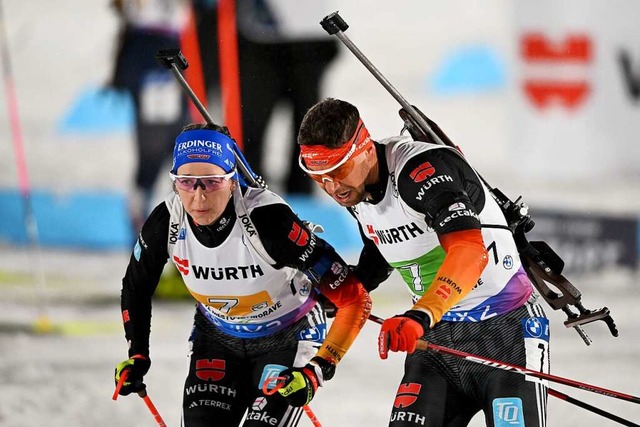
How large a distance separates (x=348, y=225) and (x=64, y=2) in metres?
2.88

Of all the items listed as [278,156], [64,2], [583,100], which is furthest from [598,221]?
[64,2]

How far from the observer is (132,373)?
11.0 ft

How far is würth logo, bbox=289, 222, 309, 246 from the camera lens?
3.19 metres

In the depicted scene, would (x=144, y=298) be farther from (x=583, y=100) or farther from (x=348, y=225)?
(x=583, y=100)

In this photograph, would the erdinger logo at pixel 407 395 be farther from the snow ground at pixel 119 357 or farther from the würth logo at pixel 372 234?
the snow ground at pixel 119 357

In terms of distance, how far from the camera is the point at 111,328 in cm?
670

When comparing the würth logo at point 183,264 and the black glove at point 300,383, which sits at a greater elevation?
the würth logo at point 183,264

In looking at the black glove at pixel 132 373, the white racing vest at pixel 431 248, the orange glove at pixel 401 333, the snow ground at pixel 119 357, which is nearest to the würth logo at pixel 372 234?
the white racing vest at pixel 431 248

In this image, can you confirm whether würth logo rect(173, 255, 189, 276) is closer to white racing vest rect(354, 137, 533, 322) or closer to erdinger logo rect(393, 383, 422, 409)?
white racing vest rect(354, 137, 533, 322)

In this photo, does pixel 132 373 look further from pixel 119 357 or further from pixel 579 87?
pixel 579 87

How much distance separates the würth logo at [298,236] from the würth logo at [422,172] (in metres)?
0.43

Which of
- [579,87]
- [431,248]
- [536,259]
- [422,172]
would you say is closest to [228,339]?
[431,248]

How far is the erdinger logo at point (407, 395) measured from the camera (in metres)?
3.10

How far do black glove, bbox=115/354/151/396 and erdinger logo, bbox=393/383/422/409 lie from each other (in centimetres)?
86
